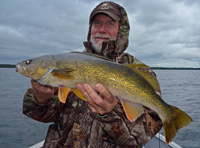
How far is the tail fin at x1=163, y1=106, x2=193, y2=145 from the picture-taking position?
8.34 ft

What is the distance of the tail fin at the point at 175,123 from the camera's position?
2543 mm

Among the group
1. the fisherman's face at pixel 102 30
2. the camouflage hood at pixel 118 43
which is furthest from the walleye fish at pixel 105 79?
the fisherman's face at pixel 102 30

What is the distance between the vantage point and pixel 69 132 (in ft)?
10.1

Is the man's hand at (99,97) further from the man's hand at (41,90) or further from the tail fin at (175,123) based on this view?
the tail fin at (175,123)

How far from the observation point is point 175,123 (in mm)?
2586

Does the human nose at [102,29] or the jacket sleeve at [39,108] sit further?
the human nose at [102,29]

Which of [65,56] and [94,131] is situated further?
[94,131]

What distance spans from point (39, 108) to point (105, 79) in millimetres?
1634

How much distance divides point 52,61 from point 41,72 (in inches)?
10.2

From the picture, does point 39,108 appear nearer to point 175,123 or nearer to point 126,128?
point 126,128

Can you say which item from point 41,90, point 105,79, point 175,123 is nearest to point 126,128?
point 175,123

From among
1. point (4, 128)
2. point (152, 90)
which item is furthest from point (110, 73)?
point (4, 128)

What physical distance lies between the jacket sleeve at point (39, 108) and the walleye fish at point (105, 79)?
0.72m

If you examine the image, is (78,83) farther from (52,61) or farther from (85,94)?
(52,61)
